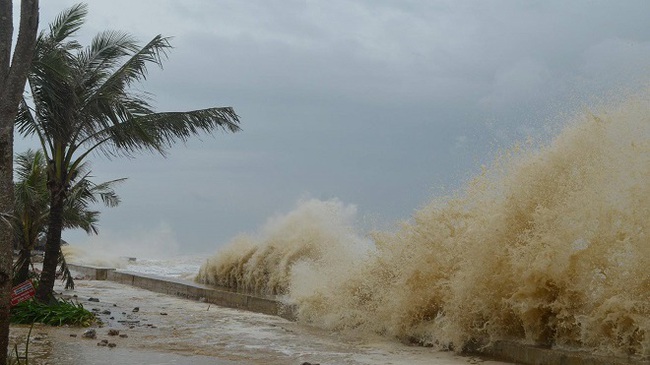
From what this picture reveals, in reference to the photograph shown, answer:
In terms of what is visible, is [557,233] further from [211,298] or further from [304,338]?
[211,298]

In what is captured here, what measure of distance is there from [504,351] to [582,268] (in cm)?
129

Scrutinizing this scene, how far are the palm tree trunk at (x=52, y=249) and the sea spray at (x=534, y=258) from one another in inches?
181

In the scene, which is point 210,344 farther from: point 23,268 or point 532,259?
point 23,268

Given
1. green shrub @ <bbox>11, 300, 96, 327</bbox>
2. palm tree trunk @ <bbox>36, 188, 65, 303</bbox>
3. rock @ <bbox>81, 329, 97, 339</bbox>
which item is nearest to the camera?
rock @ <bbox>81, 329, 97, 339</bbox>

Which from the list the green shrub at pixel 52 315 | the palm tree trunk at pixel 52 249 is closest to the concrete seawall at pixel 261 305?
the green shrub at pixel 52 315

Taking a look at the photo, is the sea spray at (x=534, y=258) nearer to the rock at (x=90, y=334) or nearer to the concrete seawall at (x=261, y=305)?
the concrete seawall at (x=261, y=305)

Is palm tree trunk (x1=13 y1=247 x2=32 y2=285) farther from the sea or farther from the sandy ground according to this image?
the sea

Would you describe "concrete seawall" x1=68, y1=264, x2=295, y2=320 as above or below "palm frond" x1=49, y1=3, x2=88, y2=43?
below

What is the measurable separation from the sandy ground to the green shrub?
0.30 metres

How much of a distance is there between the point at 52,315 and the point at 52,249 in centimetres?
173

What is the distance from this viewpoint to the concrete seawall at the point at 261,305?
6.68 metres

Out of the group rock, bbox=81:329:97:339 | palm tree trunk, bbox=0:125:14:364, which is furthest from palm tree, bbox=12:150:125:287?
palm tree trunk, bbox=0:125:14:364

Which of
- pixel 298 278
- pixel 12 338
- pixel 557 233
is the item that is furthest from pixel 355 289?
pixel 12 338

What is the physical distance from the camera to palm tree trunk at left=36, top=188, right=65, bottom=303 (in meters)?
11.8
